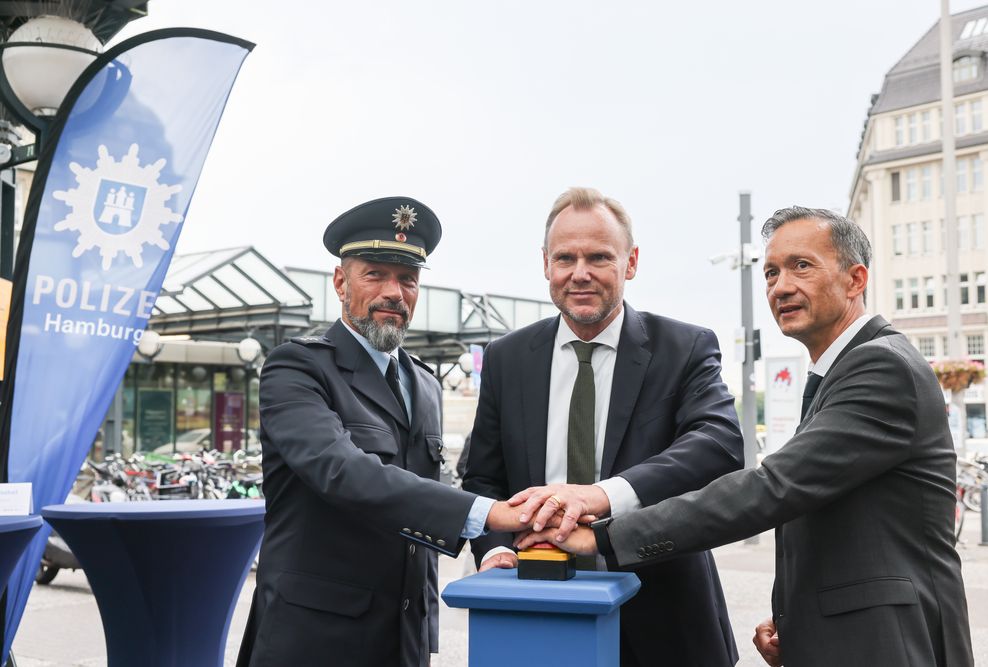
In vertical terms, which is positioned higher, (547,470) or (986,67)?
(986,67)

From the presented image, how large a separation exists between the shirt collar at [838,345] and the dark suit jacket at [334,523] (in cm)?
100

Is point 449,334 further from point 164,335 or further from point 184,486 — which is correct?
point 184,486

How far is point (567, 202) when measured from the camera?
273 centimetres

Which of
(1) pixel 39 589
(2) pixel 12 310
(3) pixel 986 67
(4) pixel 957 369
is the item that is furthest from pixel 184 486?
(3) pixel 986 67

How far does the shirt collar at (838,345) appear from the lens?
2.49m

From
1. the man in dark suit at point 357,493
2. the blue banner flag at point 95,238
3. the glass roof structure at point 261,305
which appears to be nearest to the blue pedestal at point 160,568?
the man in dark suit at point 357,493

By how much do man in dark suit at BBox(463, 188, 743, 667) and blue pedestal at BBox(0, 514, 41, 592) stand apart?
1.74 metres

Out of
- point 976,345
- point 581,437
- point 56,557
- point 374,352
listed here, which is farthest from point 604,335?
point 976,345

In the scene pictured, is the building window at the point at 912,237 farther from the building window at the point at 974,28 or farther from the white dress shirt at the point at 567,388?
the white dress shirt at the point at 567,388

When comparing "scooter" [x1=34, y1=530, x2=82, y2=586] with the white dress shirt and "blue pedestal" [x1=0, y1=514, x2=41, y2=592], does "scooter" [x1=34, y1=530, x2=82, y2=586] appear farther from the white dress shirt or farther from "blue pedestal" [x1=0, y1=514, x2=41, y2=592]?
the white dress shirt

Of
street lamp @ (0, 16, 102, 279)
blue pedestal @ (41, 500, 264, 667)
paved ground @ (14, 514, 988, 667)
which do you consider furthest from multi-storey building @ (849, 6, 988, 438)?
blue pedestal @ (41, 500, 264, 667)

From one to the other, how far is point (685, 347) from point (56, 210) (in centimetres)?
354

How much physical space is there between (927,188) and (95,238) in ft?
231

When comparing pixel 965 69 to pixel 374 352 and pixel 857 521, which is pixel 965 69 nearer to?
pixel 374 352
